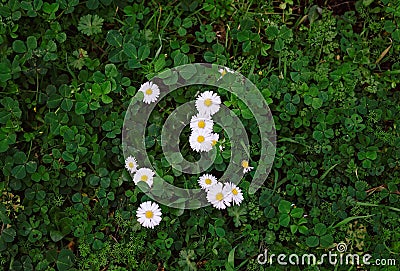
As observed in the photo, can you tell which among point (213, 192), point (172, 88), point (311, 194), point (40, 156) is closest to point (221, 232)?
point (213, 192)

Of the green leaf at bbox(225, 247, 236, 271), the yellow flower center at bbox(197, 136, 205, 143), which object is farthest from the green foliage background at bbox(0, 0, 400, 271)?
the yellow flower center at bbox(197, 136, 205, 143)

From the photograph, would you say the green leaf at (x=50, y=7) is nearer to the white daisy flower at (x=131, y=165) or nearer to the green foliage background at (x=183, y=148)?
the green foliage background at (x=183, y=148)

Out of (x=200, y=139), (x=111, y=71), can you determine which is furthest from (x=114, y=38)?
(x=200, y=139)

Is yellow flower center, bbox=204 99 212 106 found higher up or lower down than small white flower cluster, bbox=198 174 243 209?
higher up

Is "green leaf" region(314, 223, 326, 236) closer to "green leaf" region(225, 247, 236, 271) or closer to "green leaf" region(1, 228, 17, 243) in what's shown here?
"green leaf" region(225, 247, 236, 271)

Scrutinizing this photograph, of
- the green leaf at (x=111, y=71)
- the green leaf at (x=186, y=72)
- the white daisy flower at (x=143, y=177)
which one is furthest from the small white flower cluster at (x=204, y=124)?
the green leaf at (x=111, y=71)

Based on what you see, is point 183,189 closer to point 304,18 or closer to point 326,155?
point 326,155
